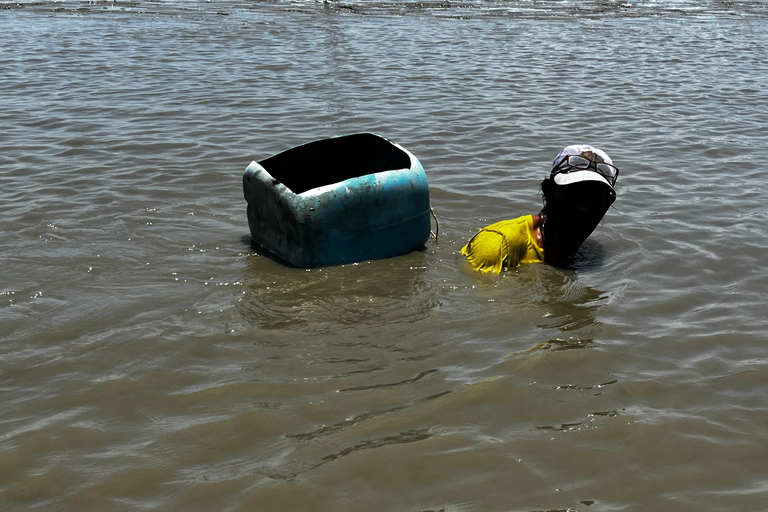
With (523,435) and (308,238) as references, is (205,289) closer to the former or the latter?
(308,238)

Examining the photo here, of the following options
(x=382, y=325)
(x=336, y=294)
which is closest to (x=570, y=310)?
(x=382, y=325)

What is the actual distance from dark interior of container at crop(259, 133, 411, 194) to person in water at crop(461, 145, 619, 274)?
2.97ft

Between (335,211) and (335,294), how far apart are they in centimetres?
50

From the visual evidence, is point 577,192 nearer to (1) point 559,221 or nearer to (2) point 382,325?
(1) point 559,221

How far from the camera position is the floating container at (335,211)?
15.9ft

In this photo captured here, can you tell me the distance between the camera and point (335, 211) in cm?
486

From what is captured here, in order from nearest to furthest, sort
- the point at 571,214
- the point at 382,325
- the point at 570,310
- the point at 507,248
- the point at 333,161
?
the point at 382,325 < the point at 570,310 < the point at 571,214 < the point at 507,248 < the point at 333,161

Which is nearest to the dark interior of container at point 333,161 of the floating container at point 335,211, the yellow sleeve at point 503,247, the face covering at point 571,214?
the floating container at point 335,211

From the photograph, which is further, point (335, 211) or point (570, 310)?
point (335, 211)

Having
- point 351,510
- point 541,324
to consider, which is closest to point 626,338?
point 541,324

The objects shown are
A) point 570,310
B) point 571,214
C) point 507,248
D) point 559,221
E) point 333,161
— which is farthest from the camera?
point 333,161

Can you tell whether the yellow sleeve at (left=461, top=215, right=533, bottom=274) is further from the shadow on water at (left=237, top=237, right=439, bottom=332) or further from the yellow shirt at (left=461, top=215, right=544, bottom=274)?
the shadow on water at (left=237, top=237, right=439, bottom=332)

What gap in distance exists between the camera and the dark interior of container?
5.54 m

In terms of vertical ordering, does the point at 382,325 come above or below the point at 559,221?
below
